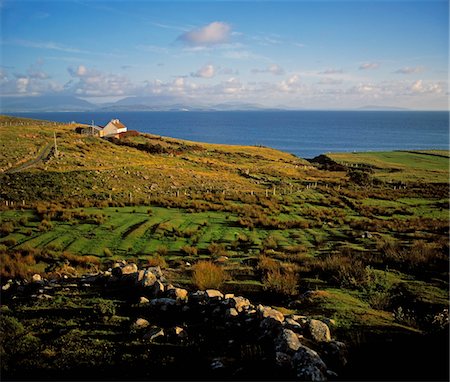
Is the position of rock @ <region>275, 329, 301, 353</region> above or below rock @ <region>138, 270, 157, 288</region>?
above

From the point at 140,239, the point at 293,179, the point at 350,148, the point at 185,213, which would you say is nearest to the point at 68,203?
the point at 185,213

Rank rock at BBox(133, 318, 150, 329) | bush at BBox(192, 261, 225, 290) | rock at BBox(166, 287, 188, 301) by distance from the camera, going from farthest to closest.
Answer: bush at BBox(192, 261, 225, 290), rock at BBox(166, 287, 188, 301), rock at BBox(133, 318, 150, 329)

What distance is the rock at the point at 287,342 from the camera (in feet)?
21.7

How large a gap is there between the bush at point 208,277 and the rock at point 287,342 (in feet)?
17.1

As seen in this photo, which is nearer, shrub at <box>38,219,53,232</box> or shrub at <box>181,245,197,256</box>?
shrub at <box>181,245,197,256</box>

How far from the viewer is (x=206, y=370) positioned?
22.1 ft

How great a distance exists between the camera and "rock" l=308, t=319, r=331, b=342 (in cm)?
749

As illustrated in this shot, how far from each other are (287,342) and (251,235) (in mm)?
15848

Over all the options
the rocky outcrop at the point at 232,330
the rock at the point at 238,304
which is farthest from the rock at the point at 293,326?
the rock at the point at 238,304

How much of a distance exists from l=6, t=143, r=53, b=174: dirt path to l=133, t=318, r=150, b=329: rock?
4106cm

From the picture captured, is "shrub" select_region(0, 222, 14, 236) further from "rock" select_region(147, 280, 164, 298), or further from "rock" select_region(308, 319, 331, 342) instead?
"rock" select_region(308, 319, 331, 342)

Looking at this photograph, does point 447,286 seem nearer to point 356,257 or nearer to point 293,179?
point 356,257

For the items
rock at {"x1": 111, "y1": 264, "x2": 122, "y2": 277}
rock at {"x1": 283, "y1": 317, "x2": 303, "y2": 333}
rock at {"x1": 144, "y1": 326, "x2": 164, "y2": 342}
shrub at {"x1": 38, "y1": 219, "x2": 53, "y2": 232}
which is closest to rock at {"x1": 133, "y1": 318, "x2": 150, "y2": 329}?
rock at {"x1": 144, "y1": 326, "x2": 164, "y2": 342}

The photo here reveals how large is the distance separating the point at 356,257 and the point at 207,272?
6658 mm
